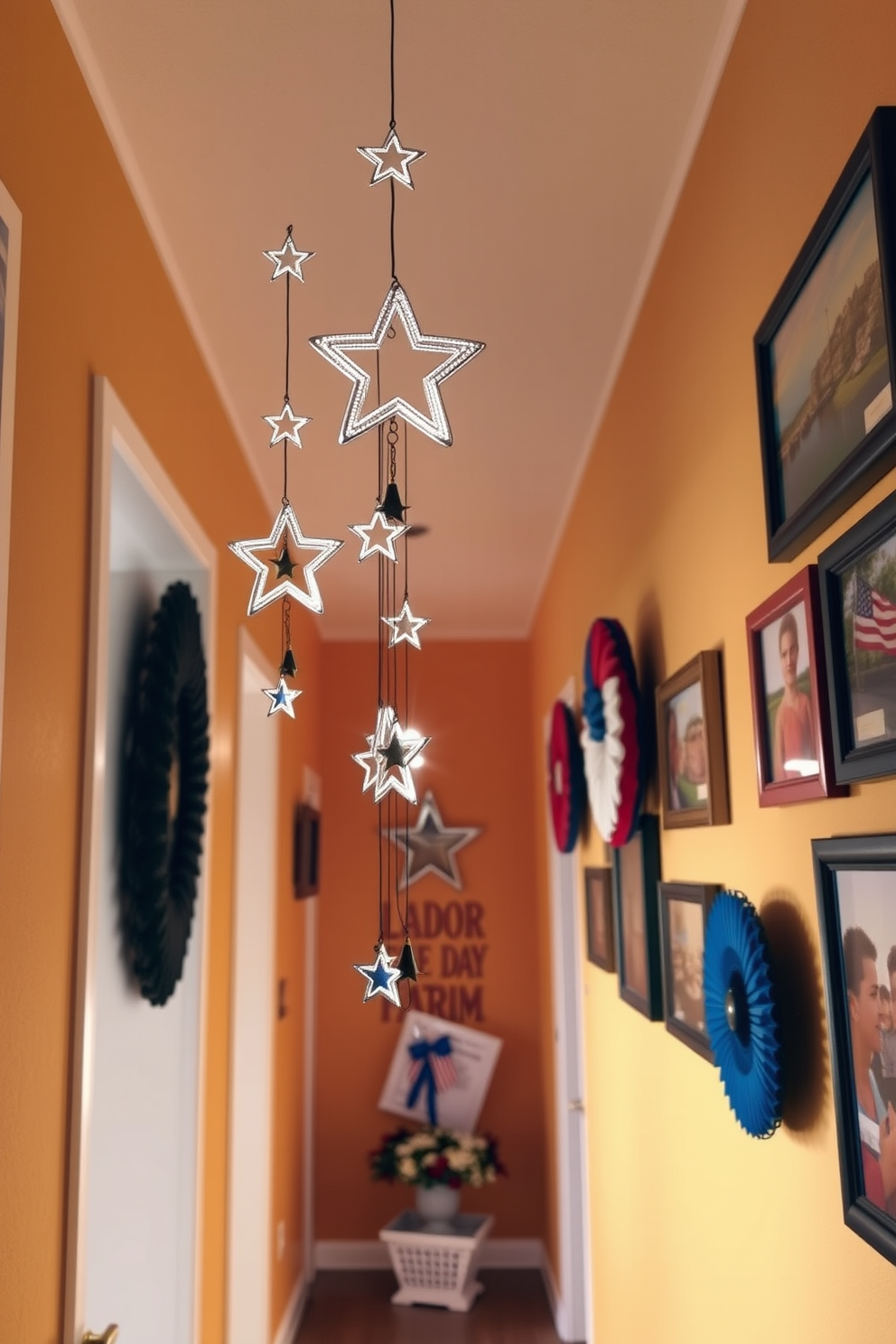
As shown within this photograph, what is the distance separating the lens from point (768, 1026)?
4.41 feet

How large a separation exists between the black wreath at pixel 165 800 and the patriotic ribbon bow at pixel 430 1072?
2.82 m

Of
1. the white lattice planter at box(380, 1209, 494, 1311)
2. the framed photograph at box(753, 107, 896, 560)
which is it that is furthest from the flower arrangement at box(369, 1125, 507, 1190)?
the framed photograph at box(753, 107, 896, 560)

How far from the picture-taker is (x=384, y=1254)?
16.0 ft

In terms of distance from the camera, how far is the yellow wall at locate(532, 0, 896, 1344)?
1216 millimetres

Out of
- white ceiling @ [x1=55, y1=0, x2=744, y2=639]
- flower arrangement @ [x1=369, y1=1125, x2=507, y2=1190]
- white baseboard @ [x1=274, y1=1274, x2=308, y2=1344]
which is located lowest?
white baseboard @ [x1=274, y1=1274, x2=308, y2=1344]

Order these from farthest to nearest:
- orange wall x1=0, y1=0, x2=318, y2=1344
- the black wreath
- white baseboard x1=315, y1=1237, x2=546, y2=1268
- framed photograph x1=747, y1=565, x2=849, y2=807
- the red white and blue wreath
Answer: white baseboard x1=315, y1=1237, x2=546, y2=1268, the red white and blue wreath, the black wreath, orange wall x1=0, y1=0, x2=318, y2=1344, framed photograph x1=747, y1=565, x2=849, y2=807

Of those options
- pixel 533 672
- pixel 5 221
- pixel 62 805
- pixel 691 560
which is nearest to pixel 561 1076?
pixel 533 672

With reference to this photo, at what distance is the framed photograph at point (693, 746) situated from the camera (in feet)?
5.57

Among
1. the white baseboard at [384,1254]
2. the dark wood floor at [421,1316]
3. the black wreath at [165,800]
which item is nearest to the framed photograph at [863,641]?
the black wreath at [165,800]

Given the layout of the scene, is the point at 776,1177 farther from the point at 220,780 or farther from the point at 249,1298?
the point at 249,1298

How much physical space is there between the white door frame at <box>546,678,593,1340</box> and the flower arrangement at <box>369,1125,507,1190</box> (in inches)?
13.4

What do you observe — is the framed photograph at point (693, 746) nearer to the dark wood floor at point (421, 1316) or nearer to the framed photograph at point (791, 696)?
the framed photograph at point (791, 696)

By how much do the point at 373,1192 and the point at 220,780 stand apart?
2.93 metres

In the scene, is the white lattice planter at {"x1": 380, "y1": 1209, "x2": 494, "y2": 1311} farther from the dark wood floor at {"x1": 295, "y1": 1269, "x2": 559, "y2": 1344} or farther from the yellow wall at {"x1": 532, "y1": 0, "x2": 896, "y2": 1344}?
the yellow wall at {"x1": 532, "y1": 0, "x2": 896, "y2": 1344}
